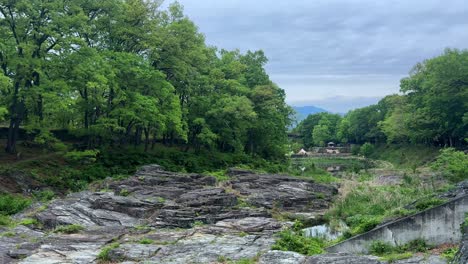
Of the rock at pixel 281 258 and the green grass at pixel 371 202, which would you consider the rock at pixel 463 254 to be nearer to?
the rock at pixel 281 258

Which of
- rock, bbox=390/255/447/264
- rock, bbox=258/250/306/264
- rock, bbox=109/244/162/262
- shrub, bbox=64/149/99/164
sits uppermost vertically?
shrub, bbox=64/149/99/164

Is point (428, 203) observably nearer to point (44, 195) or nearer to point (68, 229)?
point (68, 229)

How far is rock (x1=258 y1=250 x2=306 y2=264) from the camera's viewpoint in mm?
A: 14462

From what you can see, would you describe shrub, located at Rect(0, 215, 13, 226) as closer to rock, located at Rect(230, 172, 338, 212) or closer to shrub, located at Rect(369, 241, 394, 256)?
rock, located at Rect(230, 172, 338, 212)

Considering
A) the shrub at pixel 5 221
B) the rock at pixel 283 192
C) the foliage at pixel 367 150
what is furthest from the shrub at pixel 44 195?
the foliage at pixel 367 150

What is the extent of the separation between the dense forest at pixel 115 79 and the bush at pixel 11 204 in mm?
5781

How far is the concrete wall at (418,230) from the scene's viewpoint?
16672mm

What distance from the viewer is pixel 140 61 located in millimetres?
36844

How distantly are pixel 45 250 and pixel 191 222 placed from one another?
8.04 m

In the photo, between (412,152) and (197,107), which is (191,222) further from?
(412,152)

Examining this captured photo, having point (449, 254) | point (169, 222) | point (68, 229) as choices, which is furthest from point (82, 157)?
point (449, 254)

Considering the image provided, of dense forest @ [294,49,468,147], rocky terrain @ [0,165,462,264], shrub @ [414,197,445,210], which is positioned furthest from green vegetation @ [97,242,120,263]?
dense forest @ [294,49,468,147]

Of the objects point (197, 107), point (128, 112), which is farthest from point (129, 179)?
point (197, 107)

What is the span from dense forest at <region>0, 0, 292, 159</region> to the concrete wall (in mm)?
20514
